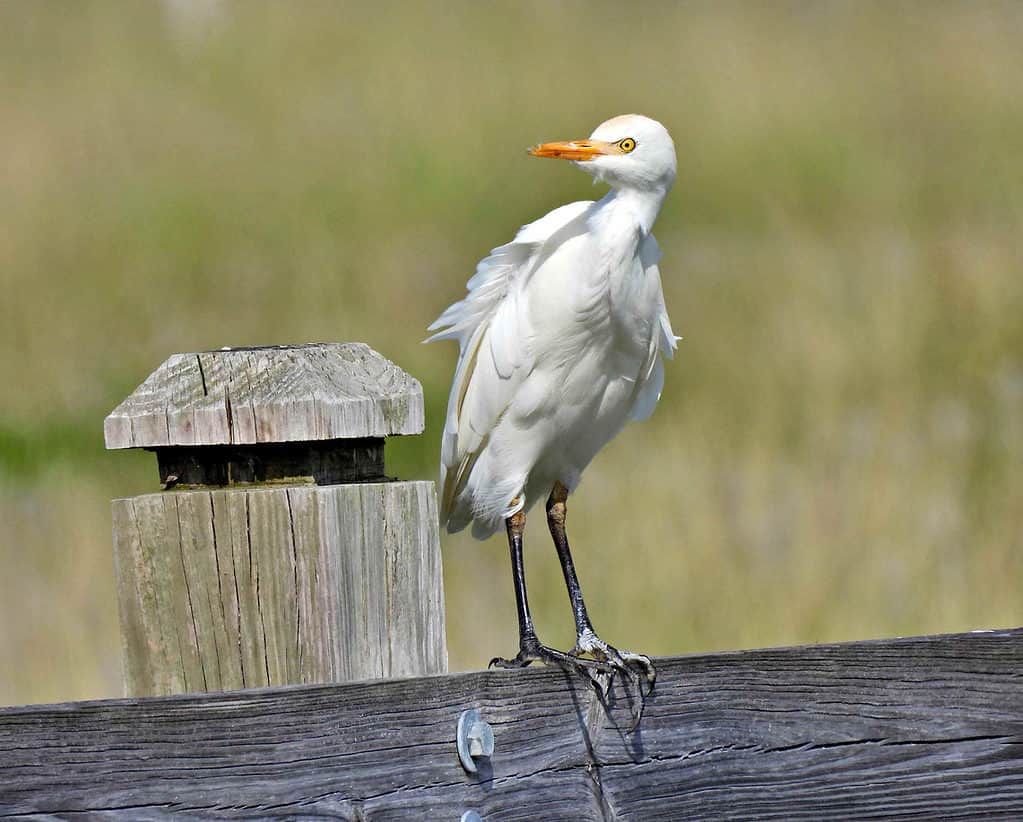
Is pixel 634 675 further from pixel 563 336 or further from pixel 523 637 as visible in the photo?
pixel 563 336

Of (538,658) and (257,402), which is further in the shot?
(538,658)

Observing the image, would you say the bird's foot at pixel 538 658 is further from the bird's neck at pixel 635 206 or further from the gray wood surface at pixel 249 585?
the bird's neck at pixel 635 206

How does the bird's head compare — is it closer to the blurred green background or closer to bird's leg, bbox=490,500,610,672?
bird's leg, bbox=490,500,610,672

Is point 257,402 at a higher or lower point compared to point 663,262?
higher

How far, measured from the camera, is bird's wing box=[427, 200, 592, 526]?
2.49 meters

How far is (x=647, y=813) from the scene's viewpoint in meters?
1.43

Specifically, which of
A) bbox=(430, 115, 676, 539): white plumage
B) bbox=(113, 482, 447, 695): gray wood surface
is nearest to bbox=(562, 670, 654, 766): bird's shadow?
bbox=(113, 482, 447, 695): gray wood surface

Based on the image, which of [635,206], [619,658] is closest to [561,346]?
[635,206]

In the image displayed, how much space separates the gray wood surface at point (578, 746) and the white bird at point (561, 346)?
680 millimetres

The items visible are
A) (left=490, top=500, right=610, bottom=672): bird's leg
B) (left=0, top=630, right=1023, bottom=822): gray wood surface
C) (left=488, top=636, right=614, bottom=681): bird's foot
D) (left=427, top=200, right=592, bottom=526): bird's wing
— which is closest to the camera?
(left=0, top=630, right=1023, bottom=822): gray wood surface

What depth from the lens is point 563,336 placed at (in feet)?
8.09

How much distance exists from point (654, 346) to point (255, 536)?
1338mm

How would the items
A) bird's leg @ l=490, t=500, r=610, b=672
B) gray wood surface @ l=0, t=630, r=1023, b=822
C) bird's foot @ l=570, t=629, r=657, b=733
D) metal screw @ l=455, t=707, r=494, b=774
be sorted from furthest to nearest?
bird's leg @ l=490, t=500, r=610, b=672, bird's foot @ l=570, t=629, r=657, b=733, metal screw @ l=455, t=707, r=494, b=774, gray wood surface @ l=0, t=630, r=1023, b=822

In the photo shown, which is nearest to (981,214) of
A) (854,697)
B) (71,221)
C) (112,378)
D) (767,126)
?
(767,126)
